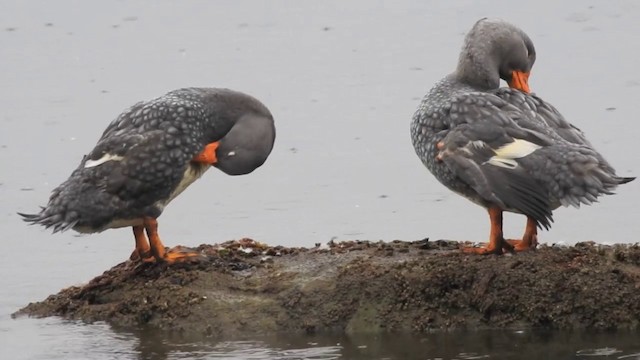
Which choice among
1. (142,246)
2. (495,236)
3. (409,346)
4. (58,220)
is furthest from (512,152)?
(58,220)

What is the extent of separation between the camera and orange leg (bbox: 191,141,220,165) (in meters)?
10.6

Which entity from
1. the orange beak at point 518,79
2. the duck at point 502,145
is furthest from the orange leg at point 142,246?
the orange beak at point 518,79

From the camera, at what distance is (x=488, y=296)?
993 cm

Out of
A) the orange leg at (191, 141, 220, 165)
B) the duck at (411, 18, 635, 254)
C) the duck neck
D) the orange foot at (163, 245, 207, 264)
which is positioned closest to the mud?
the orange foot at (163, 245, 207, 264)

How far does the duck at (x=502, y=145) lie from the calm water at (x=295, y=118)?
788mm

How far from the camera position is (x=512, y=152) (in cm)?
1011

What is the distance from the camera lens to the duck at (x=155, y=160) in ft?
33.8

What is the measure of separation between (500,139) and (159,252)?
2.16m

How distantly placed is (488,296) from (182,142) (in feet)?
6.82

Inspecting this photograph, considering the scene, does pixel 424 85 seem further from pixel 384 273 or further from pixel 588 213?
pixel 384 273

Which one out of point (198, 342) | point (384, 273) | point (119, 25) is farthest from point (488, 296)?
point (119, 25)

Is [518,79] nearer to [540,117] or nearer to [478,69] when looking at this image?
[478,69]

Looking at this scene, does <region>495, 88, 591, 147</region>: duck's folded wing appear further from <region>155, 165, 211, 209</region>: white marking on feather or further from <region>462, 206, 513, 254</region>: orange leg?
<region>155, 165, 211, 209</region>: white marking on feather

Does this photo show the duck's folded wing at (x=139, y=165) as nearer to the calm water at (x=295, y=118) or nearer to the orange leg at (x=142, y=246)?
the orange leg at (x=142, y=246)
